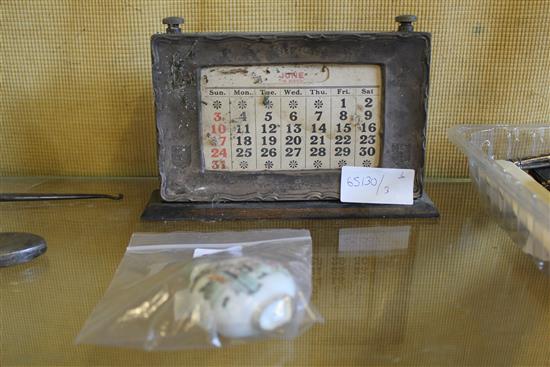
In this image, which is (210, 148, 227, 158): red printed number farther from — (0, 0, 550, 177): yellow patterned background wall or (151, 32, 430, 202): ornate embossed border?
(0, 0, 550, 177): yellow patterned background wall

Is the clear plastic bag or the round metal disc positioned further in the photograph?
the round metal disc

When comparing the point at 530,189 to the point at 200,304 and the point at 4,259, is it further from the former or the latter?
the point at 4,259

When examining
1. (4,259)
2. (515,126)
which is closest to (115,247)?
(4,259)

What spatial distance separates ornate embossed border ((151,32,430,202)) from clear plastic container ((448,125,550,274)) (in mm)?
82

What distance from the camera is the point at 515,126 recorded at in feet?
2.70

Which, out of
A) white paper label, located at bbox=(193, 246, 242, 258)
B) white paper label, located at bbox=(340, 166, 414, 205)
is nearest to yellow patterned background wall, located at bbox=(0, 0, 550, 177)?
white paper label, located at bbox=(340, 166, 414, 205)

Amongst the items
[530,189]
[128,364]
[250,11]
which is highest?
[250,11]

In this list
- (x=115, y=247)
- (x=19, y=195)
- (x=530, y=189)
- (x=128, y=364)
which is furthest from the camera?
(x=19, y=195)

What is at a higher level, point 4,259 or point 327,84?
point 327,84

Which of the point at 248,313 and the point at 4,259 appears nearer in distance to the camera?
the point at 248,313

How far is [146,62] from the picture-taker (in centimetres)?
86

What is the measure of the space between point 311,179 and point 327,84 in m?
0.13

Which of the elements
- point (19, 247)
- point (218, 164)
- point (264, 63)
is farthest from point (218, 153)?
point (19, 247)

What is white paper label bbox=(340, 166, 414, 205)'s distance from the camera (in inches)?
29.5
